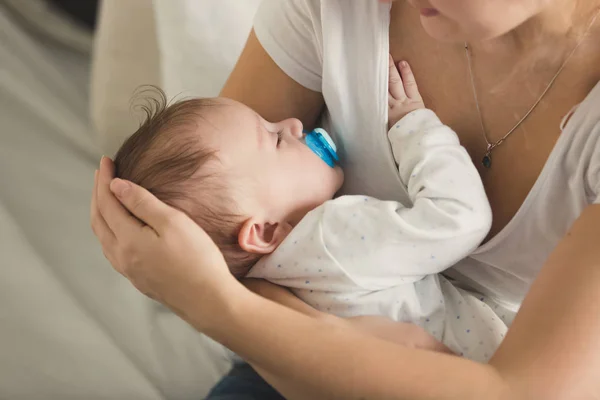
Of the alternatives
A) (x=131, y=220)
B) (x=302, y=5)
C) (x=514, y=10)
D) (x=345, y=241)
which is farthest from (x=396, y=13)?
(x=131, y=220)

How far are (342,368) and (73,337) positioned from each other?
2.67 feet

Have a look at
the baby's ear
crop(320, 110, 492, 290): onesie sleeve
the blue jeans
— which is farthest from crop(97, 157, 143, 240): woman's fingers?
the blue jeans

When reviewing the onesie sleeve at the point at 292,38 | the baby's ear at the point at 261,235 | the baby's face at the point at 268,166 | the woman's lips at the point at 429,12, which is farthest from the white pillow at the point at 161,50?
the woman's lips at the point at 429,12

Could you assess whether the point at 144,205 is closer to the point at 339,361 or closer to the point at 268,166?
the point at 268,166

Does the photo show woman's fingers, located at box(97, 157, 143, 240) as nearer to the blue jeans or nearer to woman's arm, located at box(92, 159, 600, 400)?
woman's arm, located at box(92, 159, 600, 400)

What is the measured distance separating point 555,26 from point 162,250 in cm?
57

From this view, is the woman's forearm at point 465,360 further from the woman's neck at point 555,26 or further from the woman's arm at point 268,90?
the woman's arm at point 268,90

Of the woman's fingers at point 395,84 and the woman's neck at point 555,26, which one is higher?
the woman's neck at point 555,26

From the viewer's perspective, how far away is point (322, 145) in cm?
95

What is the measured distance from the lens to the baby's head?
0.82 meters

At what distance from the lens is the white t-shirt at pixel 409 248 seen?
792 millimetres

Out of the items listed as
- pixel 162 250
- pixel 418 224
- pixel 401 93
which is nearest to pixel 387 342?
pixel 418 224

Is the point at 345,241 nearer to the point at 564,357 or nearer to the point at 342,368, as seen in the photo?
the point at 342,368

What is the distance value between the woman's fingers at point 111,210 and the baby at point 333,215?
22 millimetres
